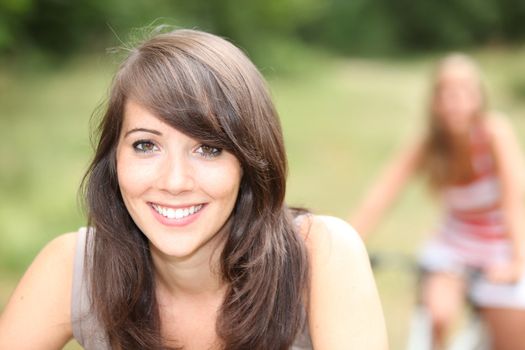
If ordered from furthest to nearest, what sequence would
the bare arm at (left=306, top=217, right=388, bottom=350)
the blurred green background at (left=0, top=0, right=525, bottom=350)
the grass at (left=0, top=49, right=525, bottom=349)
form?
the blurred green background at (left=0, top=0, right=525, bottom=350), the grass at (left=0, top=49, right=525, bottom=349), the bare arm at (left=306, top=217, right=388, bottom=350)

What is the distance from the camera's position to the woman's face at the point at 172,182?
5.59 ft

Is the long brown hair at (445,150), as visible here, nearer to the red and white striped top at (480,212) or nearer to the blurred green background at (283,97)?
the red and white striped top at (480,212)

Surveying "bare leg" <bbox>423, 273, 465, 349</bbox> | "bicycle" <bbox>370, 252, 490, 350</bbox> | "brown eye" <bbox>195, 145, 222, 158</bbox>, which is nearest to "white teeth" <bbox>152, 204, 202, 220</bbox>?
"brown eye" <bbox>195, 145, 222, 158</bbox>

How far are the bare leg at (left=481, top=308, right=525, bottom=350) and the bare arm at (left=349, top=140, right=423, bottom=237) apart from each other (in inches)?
22.5

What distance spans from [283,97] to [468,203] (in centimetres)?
905

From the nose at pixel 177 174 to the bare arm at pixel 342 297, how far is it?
375mm

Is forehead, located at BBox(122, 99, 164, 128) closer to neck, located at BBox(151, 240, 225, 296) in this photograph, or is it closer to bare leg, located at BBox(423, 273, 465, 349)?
neck, located at BBox(151, 240, 225, 296)

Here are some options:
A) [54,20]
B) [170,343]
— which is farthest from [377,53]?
[170,343]

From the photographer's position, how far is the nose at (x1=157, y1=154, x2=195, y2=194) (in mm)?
1699

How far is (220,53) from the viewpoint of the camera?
67.5 inches

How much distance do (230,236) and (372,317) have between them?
14.9 inches

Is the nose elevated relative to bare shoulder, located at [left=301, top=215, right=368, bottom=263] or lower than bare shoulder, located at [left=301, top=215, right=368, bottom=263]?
elevated

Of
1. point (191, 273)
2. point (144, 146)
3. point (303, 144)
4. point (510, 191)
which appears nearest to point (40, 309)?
point (191, 273)

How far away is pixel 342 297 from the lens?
184 centimetres
